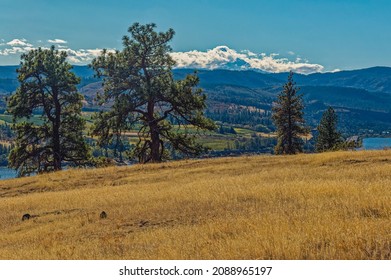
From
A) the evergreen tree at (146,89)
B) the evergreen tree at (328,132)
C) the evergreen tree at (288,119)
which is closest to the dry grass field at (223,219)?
the evergreen tree at (146,89)

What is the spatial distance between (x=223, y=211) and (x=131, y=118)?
27.7 meters

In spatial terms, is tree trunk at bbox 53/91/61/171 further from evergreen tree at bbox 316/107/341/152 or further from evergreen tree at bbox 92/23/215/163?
evergreen tree at bbox 316/107/341/152

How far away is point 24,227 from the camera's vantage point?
48.9 feet

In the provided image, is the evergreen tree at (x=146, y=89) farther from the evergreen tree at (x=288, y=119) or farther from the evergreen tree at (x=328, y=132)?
the evergreen tree at (x=328, y=132)

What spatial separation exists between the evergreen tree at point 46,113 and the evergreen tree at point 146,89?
3668 millimetres

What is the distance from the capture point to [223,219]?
453 inches

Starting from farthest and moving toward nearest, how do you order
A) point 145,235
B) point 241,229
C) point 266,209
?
point 266,209
point 145,235
point 241,229

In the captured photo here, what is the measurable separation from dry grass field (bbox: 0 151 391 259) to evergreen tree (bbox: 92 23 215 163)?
15.6 m

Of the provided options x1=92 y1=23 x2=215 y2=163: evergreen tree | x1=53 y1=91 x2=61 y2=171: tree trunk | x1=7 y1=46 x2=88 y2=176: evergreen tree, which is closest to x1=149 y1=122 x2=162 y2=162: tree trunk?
x1=92 y1=23 x2=215 y2=163: evergreen tree

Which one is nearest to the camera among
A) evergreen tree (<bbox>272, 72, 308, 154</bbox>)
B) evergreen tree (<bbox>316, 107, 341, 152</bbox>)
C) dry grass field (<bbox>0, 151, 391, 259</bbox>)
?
dry grass field (<bbox>0, 151, 391, 259</bbox>)

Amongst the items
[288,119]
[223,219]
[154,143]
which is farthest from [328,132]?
[223,219]

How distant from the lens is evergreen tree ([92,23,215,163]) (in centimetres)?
3866
